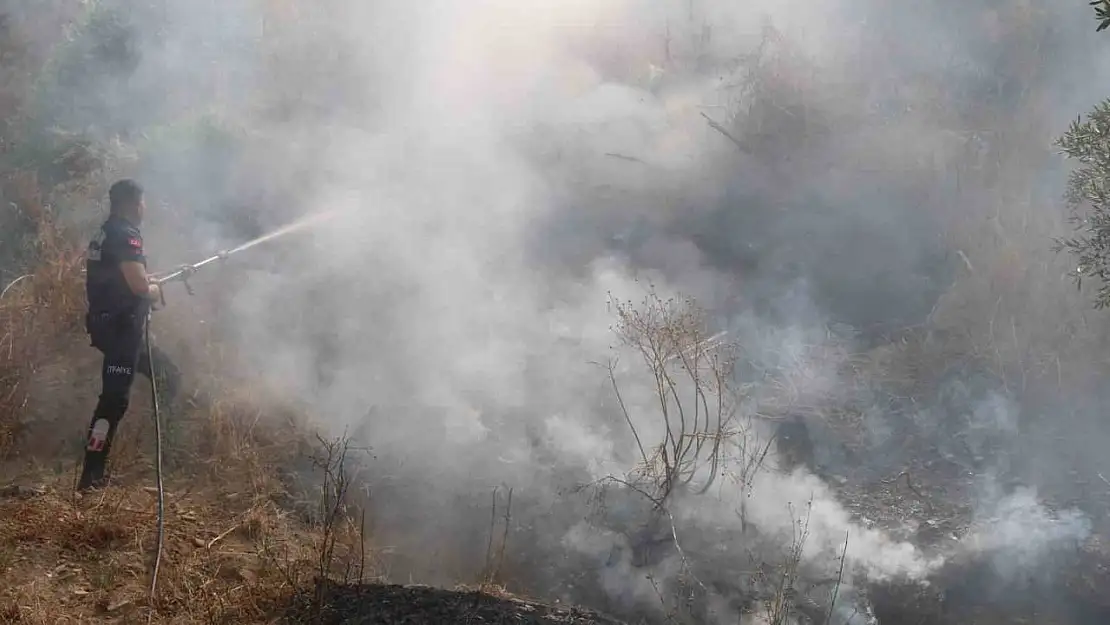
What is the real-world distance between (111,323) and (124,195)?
622 mm

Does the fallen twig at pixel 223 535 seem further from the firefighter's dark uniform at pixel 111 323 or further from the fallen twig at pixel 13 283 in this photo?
the fallen twig at pixel 13 283

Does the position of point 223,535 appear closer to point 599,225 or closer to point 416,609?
point 416,609

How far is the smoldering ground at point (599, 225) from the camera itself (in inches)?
181

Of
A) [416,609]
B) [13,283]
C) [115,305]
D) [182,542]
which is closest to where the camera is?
[416,609]

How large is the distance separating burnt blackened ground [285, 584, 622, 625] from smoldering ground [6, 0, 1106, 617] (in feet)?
1.60

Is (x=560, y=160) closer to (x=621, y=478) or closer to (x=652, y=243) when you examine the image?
(x=652, y=243)

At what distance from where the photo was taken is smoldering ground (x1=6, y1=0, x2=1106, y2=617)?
181 inches

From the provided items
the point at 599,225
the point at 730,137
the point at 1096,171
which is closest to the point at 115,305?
the point at 599,225

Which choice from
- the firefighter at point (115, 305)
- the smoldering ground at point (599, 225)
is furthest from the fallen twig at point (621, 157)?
the firefighter at point (115, 305)

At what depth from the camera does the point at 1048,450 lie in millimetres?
4977

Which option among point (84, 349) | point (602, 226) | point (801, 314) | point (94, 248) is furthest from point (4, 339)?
point (801, 314)

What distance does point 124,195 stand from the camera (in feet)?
12.9

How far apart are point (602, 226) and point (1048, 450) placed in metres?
3.47

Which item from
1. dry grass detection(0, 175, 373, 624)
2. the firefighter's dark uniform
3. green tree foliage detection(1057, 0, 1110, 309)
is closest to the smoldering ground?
dry grass detection(0, 175, 373, 624)
